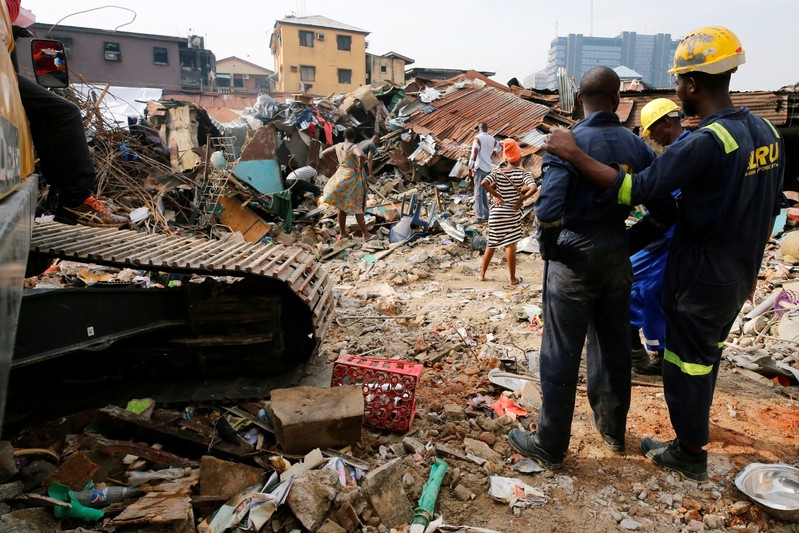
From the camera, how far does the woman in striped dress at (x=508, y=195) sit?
6.38 m

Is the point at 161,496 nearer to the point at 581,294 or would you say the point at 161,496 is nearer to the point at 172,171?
the point at 581,294

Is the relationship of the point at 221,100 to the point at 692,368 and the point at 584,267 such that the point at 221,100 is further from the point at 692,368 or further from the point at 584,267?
the point at 692,368

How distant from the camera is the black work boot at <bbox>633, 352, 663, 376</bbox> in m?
4.06

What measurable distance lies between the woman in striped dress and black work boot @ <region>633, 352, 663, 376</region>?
9.08 ft

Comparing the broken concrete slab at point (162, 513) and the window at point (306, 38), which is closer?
the broken concrete slab at point (162, 513)

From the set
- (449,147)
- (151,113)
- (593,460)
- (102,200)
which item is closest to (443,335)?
(593,460)

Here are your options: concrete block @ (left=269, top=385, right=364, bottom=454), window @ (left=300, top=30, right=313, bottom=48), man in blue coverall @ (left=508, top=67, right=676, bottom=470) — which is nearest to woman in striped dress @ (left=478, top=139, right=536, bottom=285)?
man in blue coverall @ (left=508, top=67, right=676, bottom=470)

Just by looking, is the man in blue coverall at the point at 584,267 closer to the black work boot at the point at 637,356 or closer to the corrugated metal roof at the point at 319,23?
the black work boot at the point at 637,356

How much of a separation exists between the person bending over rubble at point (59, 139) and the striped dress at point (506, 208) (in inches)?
170

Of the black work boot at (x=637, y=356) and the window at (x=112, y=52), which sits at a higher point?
the window at (x=112, y=52)

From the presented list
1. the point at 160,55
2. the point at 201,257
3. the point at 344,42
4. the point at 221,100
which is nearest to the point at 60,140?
the point at 201,257

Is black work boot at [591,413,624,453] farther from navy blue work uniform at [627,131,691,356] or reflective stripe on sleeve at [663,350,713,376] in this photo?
navy blue work uniform at [627,131,691,356]

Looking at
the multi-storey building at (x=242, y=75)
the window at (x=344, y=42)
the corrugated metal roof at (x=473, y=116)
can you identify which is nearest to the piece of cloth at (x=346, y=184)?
the corrugated metal roof at (x=473, y=116)

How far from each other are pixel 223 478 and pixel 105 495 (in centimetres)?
56
